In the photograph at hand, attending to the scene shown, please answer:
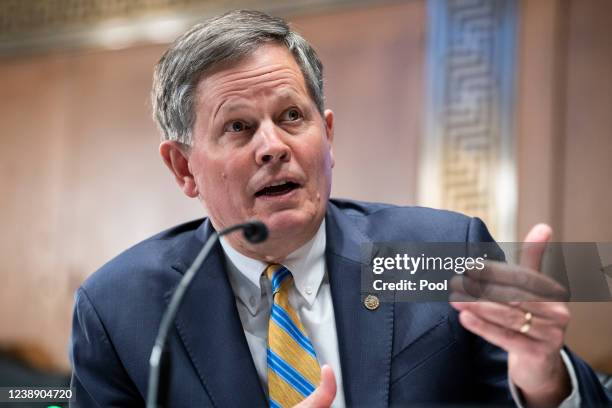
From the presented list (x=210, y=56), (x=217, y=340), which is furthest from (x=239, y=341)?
(x=210, y=56)

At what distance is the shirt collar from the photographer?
1931 mm

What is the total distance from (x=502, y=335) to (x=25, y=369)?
3.96 meters

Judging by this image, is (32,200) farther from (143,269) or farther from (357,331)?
(357,331)

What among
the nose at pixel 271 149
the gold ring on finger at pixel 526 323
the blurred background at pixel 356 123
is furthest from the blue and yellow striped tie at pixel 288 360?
the blurred background at pixel 356 123

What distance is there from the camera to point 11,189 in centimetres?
519

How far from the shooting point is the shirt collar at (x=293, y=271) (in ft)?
6.33

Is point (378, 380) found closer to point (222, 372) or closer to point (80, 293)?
point (222, 372)

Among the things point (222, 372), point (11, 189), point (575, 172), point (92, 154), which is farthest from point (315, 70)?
point (11, 189)

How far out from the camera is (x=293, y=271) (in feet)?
6.33

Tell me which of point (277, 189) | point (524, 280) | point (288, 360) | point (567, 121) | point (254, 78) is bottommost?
point (288, 360)

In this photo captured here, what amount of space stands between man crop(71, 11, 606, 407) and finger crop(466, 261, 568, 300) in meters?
0.40

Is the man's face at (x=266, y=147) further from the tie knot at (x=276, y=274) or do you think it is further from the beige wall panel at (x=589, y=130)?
the beige wall panel at (x=589, y=130)

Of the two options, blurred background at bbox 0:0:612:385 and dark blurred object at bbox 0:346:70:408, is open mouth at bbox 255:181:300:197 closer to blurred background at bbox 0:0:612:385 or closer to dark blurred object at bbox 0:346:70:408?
blurred background at bbox 0:0:612:385

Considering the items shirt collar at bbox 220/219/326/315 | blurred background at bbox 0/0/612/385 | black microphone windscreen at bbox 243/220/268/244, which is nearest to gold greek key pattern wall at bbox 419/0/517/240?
blurred background at bbox 0/0/612/385
